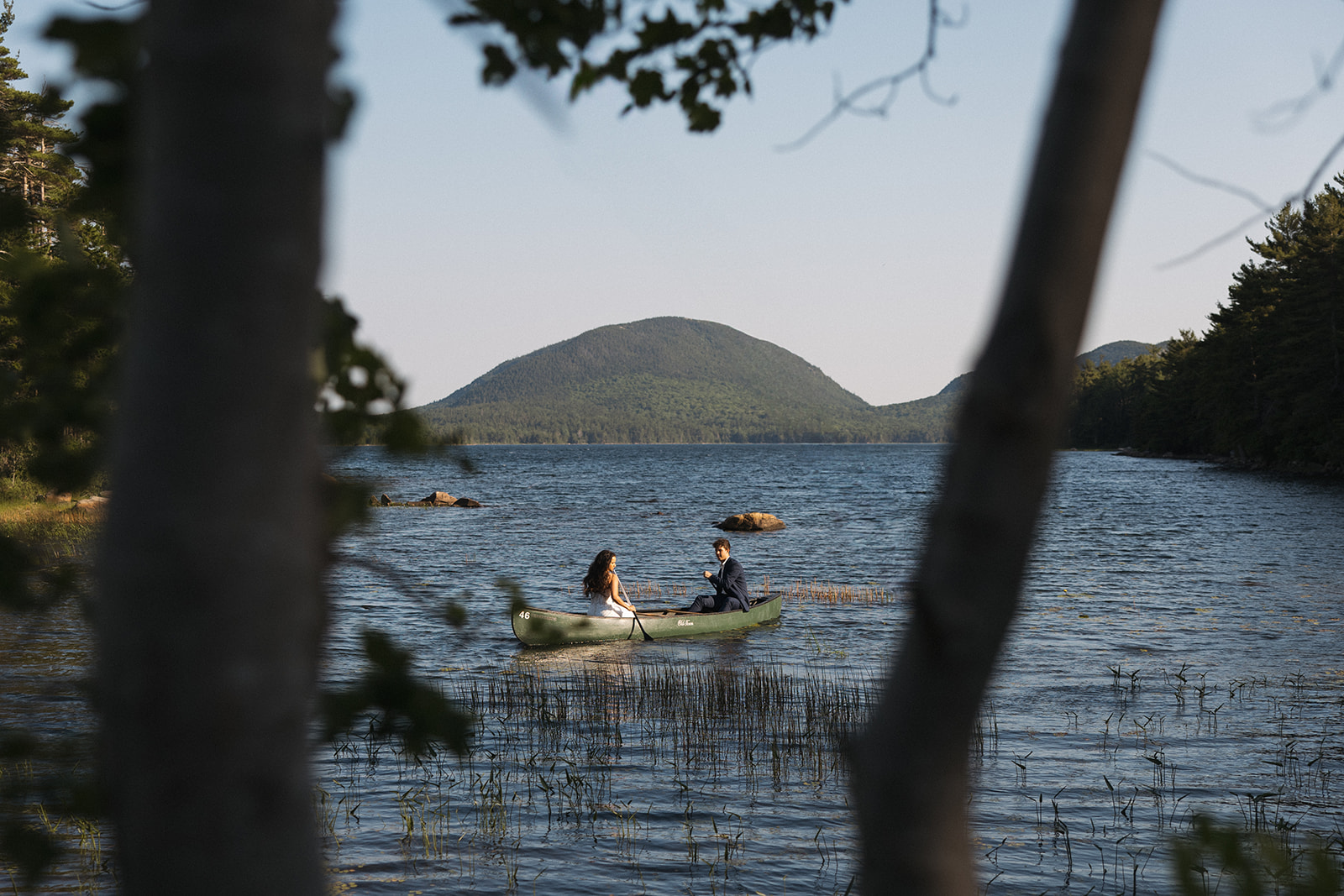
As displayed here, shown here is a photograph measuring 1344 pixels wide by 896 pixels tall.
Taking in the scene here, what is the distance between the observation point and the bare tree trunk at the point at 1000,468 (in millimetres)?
915

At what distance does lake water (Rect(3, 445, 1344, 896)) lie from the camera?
703 cm

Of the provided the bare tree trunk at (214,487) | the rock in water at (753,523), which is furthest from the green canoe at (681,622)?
the rock in water at (753,523)

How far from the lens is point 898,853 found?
94 centimetres

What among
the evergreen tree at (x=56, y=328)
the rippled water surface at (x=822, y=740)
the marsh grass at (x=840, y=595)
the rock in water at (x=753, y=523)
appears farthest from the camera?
the rock in water at (x=753, y=523)

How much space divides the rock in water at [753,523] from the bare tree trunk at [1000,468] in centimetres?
4149

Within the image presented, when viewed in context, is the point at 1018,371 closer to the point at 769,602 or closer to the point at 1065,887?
the point at 1065,887

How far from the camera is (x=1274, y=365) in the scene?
6694 centimetres

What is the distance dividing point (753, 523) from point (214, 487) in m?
42.0

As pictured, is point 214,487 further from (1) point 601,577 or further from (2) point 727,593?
(2) point 727,593

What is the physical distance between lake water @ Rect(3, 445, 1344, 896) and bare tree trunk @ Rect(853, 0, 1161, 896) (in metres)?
0.08

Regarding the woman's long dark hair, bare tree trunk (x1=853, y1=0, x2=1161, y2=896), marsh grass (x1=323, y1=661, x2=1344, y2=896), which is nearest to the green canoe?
the woman's long dark hair

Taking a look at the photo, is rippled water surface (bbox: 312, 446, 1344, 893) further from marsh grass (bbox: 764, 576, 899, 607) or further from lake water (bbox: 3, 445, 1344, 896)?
marsh grass (bbox: 764, 576, 899, 607)

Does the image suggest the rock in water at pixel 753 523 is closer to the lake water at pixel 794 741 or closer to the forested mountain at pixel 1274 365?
the lake water at pixel 794 741

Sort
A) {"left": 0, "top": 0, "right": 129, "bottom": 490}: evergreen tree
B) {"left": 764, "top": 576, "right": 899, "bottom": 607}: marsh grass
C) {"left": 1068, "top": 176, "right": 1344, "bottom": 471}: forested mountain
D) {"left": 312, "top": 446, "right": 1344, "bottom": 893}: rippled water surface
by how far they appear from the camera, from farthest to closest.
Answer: {"left": 1068, "top": 176, "right": 1344, "bottom": 471}: forested mountain → {"left": 764, "top": 576, "right": 899, "bottom": 607}: marsh grass → {"left": 312, "top": 446, "right": 1344, "bottom": 893}: rippled water surface → {"left": 0, "top": 0, "right": 129, "bottom": 490}: evergreen tree
